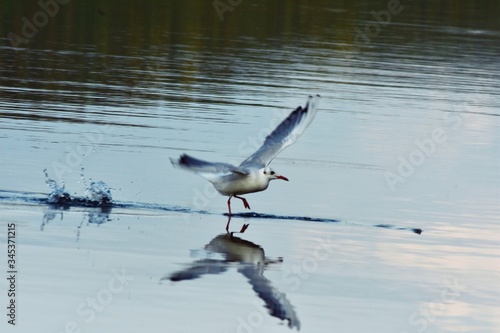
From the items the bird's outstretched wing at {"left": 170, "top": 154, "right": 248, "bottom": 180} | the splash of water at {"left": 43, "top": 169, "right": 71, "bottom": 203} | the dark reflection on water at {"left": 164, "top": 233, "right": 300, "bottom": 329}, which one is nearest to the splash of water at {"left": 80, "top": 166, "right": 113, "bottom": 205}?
the splash of water at {"left": 43, "top": 169, "right": 71, "bottom": 203}

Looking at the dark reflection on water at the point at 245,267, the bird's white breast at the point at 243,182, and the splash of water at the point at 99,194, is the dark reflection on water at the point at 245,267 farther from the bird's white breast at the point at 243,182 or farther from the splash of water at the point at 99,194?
the splash of water at the point at 99,194

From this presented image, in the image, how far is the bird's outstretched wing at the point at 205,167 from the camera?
14.1 metres

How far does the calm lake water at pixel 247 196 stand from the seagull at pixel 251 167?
1.37 feet

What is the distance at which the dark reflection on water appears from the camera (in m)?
11.7

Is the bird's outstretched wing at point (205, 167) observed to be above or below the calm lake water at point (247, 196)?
above

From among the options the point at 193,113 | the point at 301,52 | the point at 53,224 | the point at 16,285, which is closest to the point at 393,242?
the point at 53,224

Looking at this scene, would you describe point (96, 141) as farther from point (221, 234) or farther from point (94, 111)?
point (221, 234)

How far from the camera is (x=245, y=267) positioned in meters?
13.2

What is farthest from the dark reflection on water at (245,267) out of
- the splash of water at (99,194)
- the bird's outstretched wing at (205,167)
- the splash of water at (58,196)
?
the splash of water at (58,196)

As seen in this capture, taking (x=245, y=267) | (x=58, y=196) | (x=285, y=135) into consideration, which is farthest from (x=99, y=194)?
(x=245, y=267)

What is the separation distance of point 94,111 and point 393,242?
30.3 feet

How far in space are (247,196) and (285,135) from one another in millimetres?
1480

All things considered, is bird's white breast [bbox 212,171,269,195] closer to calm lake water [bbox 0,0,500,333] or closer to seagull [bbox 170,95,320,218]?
seagull [bbox 170,95,320,218]

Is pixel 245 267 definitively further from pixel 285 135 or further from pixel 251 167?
pixel 285 135
